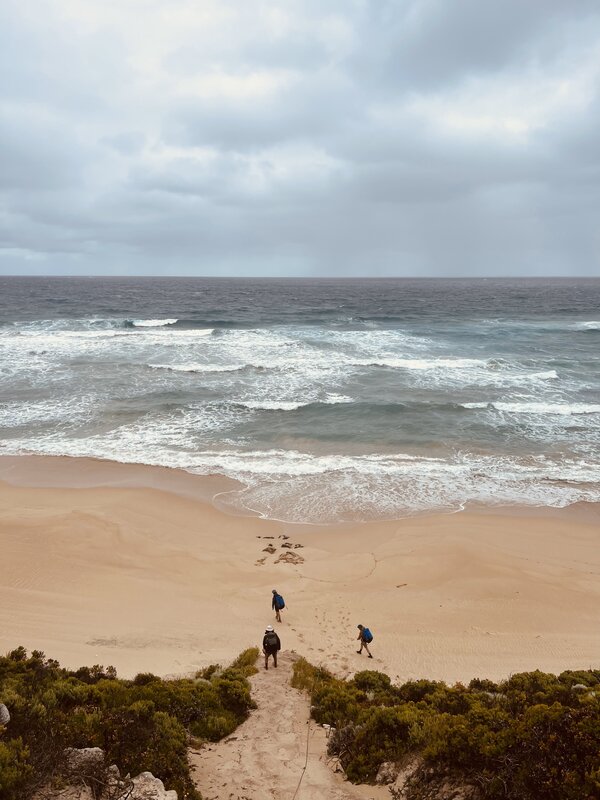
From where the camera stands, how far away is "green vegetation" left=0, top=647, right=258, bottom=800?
5.60 m

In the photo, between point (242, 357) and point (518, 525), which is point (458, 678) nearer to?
point (518, 525)

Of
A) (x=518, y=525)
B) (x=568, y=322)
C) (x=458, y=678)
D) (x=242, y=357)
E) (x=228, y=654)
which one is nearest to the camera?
(x=458, y=678)

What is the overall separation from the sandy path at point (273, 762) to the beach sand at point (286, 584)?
96.1 inches

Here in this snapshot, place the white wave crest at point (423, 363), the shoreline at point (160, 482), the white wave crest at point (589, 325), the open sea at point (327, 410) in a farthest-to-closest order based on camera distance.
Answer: the white wave crest at point (589, 325) → the white wave crest at point (423, 363) → the open sea at point (327, 410) → the shoreline at point (160, 482)

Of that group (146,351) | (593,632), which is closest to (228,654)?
(593,632)

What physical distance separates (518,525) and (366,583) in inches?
252

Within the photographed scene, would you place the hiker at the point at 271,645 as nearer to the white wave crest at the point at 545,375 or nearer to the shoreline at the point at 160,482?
the shoreline at the point at 160,482

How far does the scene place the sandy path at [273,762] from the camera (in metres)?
6.17

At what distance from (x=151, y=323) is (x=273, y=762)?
6100 cm

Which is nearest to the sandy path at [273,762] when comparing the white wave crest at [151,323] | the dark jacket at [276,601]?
the dark jacket at [276,601]

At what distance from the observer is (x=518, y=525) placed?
56.5ft

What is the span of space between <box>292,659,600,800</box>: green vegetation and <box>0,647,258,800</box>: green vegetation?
162cm

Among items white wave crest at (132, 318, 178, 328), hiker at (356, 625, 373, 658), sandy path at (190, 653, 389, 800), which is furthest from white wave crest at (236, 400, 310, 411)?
white wave crest at (132, 318, 178, 328)

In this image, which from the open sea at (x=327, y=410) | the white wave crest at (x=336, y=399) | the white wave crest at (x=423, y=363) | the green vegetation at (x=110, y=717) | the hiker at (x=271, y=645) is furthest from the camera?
the white wave crest at (x=423, y=363)
